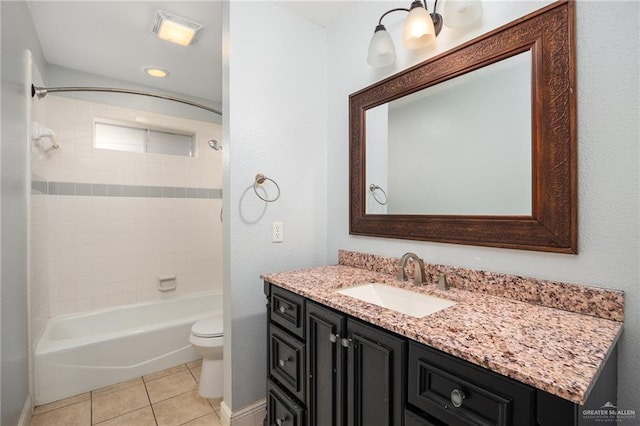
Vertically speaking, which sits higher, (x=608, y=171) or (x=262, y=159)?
(x=262, y=159)

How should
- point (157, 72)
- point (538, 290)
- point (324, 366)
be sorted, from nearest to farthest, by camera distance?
1. point (538, 290)
2. point (324, 366)
3. point (157, 72)

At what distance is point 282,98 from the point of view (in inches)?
72.6

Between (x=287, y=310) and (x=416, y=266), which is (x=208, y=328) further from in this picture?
(x=416, y=266)

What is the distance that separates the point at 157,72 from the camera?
107 inches

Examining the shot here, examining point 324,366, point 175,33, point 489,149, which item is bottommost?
point 324,366

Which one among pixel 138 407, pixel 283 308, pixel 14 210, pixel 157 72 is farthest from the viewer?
pixel 157 72

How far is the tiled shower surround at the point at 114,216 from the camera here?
2.49 m

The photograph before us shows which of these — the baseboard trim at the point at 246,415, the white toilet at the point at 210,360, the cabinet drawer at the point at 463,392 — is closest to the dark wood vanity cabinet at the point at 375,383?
the cabinet drawer at the point at 463,392

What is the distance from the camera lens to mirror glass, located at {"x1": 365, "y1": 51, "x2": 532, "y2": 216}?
1160 millimetres

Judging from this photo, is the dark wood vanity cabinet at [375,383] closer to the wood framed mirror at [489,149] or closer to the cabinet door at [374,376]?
the cabinet door at [374,376]

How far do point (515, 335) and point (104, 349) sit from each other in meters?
2.62

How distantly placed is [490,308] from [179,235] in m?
2.94

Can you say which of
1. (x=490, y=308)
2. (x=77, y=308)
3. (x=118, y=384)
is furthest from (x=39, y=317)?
(x=490, y=308)

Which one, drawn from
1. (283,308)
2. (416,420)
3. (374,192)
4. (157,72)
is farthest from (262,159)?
(157,72)
